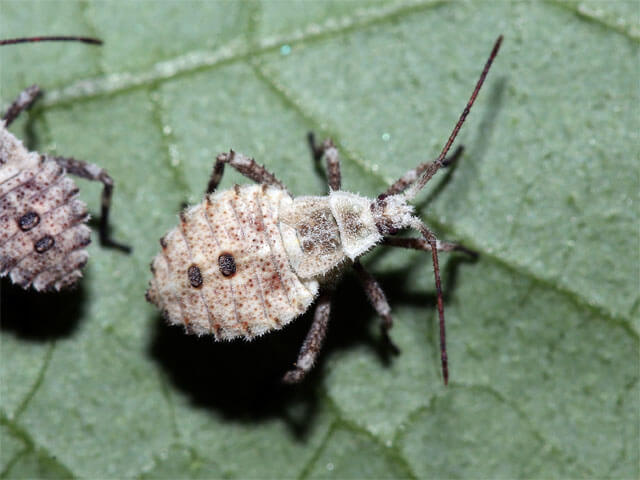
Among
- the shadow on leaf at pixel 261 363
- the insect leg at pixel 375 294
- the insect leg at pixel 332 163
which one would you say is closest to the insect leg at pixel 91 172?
the shadow on leaf at pixel 261 363

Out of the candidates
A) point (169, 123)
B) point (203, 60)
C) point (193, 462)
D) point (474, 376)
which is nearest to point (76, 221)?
point (169, 123)

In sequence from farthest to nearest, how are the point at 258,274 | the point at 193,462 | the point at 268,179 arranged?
the point at 193,462 < the point at 268,179 < the point at 258,274

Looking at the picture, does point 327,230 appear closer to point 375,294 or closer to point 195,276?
point 375,294

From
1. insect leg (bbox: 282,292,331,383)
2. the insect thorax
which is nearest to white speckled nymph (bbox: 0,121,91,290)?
the insect thorax

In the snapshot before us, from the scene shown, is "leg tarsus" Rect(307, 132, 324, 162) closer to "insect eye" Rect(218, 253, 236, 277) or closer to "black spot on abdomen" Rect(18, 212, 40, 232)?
"insect eye" Rect(218, 253, 236, 277)

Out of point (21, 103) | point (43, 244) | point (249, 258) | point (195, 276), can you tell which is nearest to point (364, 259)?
point (249, 258)

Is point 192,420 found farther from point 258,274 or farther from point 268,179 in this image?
point 268,179
